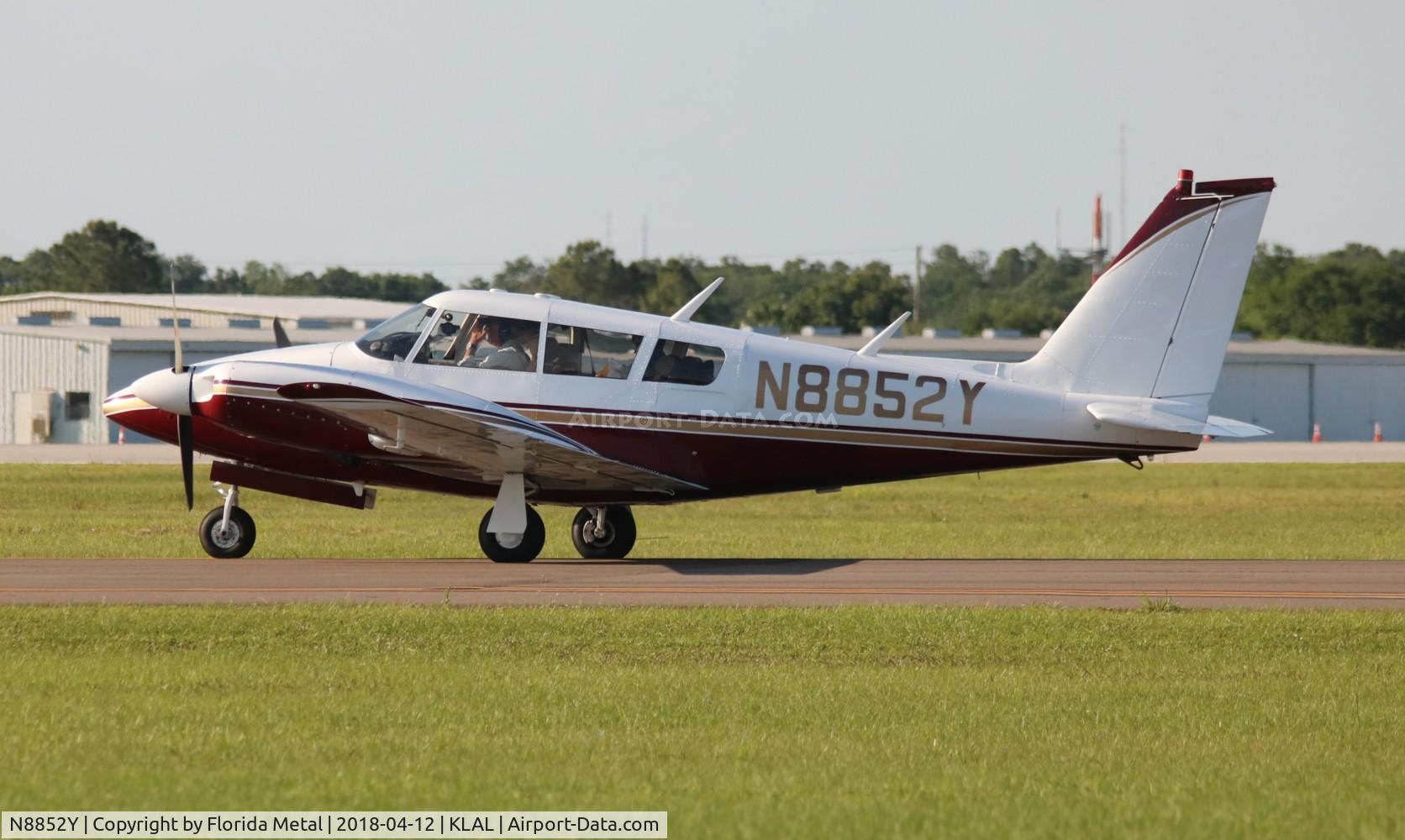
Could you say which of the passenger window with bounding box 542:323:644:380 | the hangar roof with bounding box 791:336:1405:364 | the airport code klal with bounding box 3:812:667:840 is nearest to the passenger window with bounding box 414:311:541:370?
the passenger window with bounding box 542:323:644:380

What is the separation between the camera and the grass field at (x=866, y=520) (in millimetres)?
20594

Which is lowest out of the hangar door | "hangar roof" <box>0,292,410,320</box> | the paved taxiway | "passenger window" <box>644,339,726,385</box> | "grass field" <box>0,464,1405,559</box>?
"grass field" <box>0,464,1405,559</box>

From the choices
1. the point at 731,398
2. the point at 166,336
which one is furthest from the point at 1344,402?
the point at 731,398

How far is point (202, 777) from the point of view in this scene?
305 inches

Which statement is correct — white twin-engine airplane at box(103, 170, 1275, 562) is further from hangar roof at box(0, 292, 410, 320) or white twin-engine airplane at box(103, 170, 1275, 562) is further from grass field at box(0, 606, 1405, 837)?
hangar roof at box(0, 292, 410, 320)

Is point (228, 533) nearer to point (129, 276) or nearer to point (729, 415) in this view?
point (729, 415)

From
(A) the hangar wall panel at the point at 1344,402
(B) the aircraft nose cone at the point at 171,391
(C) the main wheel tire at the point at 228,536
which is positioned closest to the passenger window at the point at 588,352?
(B) the aircraft nose cone at the point at 171,391

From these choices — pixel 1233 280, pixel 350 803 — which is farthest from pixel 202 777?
pixel 1233 280

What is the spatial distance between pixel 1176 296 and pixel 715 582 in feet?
18.6

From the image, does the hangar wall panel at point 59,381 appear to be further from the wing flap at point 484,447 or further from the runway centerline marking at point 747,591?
the runway centerline marking at point 747,591

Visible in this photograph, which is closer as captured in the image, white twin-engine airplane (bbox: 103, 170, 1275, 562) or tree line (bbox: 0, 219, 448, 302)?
white twin-engine airplane (bbox: 103, 170, 1275, 562)

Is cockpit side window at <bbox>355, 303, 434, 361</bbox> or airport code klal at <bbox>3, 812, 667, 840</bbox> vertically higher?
cockpit side window at <bbox>355, 303, 434, 361</bbox>

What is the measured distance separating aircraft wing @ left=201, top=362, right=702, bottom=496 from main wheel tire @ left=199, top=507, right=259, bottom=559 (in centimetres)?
204

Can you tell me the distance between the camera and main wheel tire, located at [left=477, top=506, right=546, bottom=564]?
17.1 metres
